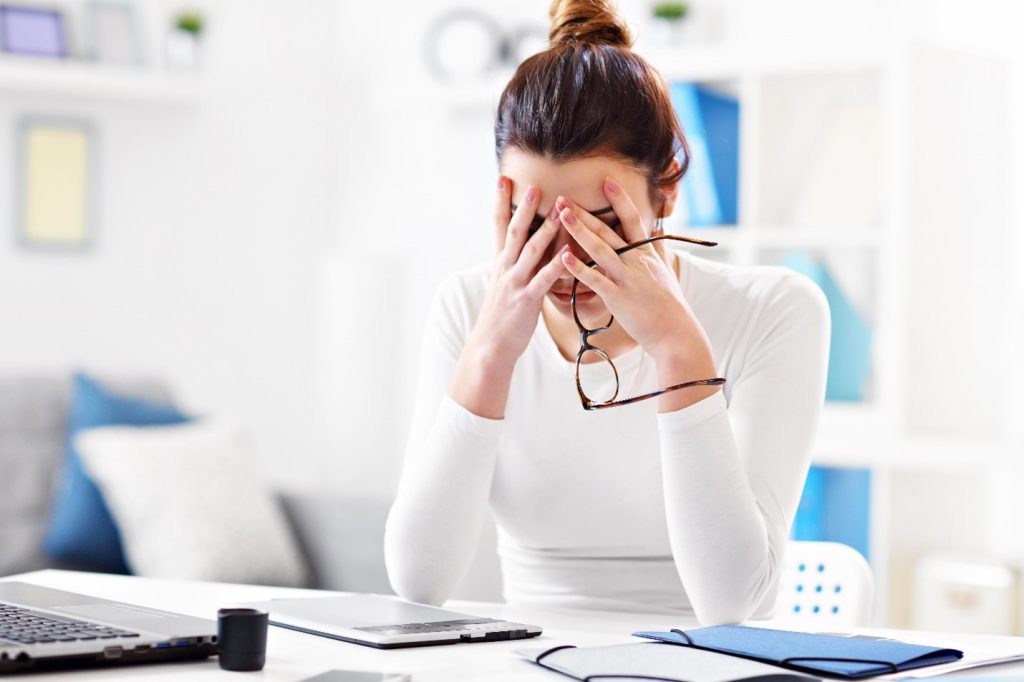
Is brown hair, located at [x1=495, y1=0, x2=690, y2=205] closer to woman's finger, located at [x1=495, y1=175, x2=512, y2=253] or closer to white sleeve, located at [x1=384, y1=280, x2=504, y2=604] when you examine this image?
woman's finger, located at [x1=495, y1=175, x2=512, y2=253]

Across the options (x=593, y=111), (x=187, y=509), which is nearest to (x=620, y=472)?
(x=593, y=111)

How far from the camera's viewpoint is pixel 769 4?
345cm

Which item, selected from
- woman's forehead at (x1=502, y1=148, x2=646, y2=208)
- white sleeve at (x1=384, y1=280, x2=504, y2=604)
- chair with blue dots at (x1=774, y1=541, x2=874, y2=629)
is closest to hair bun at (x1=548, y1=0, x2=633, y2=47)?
woman's forehead at (x1=502, y1=148, x2=646, y2=208)

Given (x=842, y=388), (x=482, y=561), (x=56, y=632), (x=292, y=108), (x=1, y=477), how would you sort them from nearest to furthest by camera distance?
(x=56, y=632), (x=482, y=561), (x=1, y=477), (x=842, y=388), (x=292, y=108)

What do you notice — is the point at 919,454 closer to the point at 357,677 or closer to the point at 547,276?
the point at 547,276

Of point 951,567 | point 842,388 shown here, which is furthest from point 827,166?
point 951,567

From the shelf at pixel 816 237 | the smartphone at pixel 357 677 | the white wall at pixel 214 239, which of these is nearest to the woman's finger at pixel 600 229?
the smartphone at pixel 357 677

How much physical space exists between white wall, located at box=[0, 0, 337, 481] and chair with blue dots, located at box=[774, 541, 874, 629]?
8.30ft

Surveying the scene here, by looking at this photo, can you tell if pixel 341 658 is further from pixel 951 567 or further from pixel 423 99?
pixel 423 99

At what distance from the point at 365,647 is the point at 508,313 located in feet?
1.45

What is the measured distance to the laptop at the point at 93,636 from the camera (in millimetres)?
976

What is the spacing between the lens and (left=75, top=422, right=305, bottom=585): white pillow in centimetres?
268

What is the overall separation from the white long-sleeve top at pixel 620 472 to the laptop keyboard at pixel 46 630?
0.46 m

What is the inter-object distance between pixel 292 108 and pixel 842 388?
2025mm
